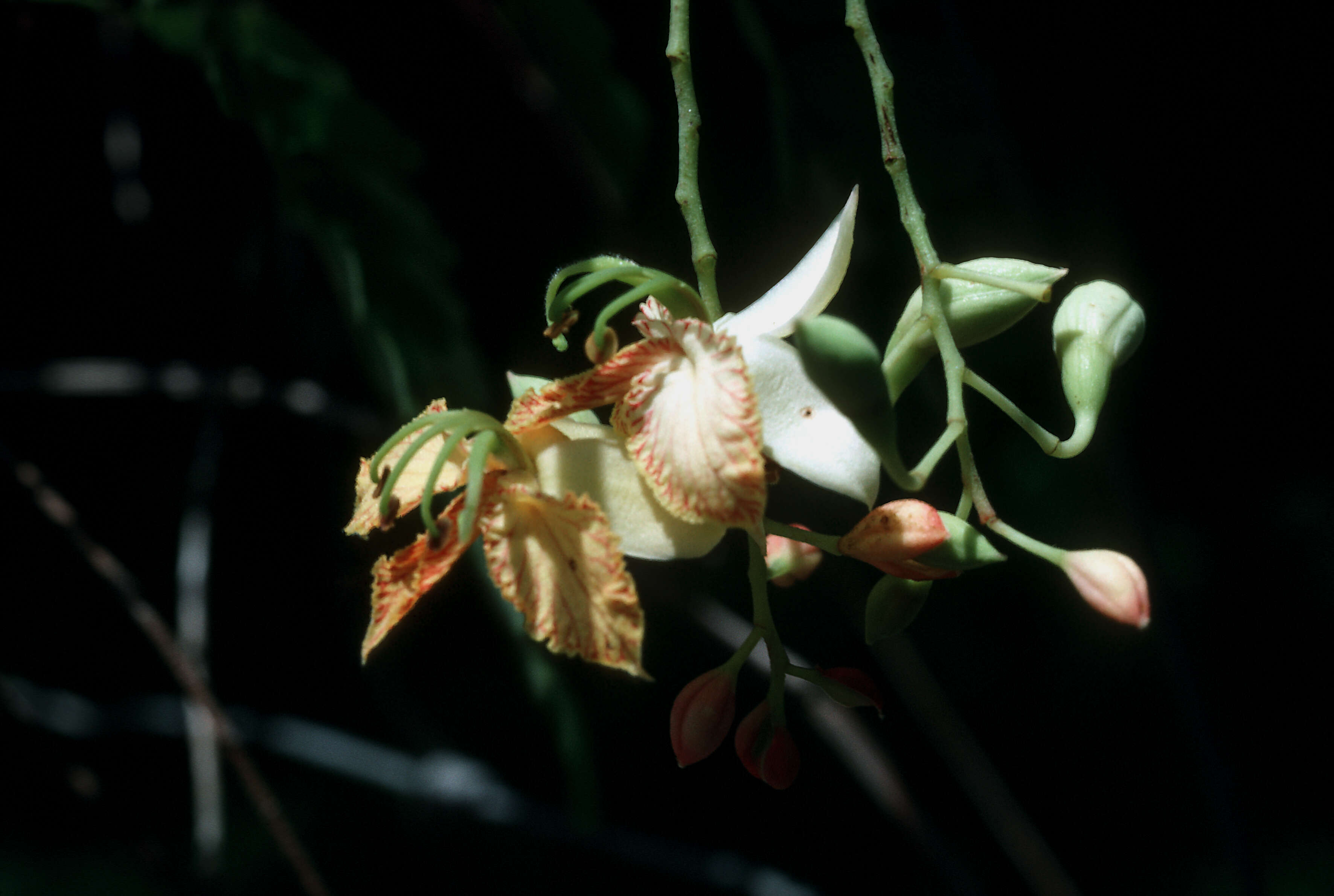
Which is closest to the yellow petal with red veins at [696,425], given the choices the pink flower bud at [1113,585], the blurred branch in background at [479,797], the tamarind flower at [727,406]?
the tamarind flower at [727,406]

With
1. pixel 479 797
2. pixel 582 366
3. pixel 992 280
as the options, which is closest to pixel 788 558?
pixel 992 280

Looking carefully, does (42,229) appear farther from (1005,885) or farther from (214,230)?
(1005,885)

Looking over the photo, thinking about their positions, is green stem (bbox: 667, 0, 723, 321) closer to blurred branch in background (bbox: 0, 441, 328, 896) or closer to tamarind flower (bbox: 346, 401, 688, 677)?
tamarind flower (bbox: 346, 401, 688, 677)

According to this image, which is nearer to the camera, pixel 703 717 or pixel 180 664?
pixel 703 717

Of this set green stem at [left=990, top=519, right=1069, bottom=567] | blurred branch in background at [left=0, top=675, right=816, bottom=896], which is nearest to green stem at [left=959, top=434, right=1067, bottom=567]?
green stem at [left=990, top=519, right=1069, bottom=567]

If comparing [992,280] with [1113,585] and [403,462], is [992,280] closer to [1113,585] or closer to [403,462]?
[1113,585]

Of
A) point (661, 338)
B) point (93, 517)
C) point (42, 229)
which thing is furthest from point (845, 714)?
point (93, 517)

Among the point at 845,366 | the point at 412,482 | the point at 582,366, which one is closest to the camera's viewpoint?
the point at 845,366
